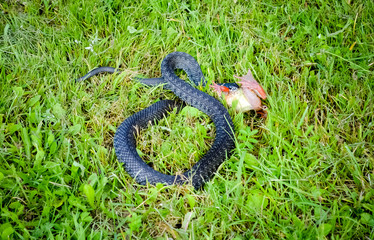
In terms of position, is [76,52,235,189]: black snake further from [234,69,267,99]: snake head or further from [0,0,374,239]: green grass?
[234,69,267,99]: snake head

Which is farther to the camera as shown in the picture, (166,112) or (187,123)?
(166,112)

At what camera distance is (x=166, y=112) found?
4.11 m

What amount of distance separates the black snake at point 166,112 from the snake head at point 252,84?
43 centimetres

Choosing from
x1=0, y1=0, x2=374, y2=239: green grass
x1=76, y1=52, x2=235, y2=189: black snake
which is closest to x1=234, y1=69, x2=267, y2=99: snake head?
x1=0, y1=0, x2=374, y2=239: green grass

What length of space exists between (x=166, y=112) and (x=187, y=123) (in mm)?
347

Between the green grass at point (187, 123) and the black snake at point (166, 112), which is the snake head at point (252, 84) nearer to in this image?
the green grass at point (187, 123)

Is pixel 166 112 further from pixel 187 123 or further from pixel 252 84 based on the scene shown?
pixel 252 84

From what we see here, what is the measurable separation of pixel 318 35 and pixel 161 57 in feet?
7.74

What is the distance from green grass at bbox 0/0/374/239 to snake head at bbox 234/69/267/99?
0.17m

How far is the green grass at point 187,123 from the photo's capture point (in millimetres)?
2939

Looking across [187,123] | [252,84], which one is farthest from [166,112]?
[252,84]

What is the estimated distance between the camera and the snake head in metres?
3.92

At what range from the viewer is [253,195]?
3064mm

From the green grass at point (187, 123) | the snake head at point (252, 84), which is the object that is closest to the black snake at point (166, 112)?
the green grass at point (187, 123)
